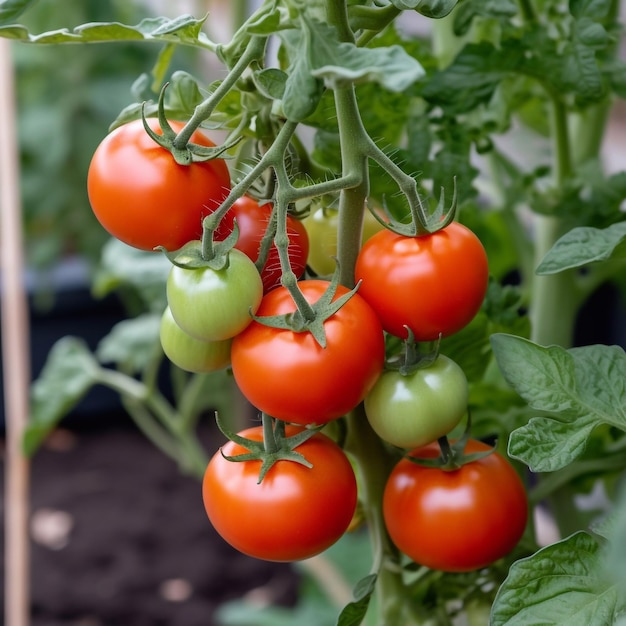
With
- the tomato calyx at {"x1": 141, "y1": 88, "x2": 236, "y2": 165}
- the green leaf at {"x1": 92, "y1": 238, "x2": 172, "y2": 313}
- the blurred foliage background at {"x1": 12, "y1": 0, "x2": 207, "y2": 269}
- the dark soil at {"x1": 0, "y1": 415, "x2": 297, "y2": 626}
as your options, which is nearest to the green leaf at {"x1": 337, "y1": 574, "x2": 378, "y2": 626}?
the tomato calyx at {"x1": 141, "y1": 88, "x2": 236, "y2": 165}

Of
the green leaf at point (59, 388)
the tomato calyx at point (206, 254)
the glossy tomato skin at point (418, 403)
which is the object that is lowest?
the green leaf at point (59, 388)

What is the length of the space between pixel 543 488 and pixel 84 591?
1.30 meters

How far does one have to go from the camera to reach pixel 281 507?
0.43 meters

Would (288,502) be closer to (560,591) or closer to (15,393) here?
(560,591)

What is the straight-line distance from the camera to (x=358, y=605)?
1.48ft

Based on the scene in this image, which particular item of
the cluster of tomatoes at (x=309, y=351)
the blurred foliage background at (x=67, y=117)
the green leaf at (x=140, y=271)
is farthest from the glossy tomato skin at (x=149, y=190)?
the blurred foliage background at (x=67, y=117)

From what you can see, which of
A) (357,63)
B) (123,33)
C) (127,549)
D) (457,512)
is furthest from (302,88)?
(127,549)

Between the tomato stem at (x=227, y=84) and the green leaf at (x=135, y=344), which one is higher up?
the tomato stem at (x=227, y=84)

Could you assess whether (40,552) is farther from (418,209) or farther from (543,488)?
(418,209)

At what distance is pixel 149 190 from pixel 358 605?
0.24m

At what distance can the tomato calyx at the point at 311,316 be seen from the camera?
0.38 m

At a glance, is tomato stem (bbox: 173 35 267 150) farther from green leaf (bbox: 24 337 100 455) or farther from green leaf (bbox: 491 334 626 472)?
green leaf (bbox: 24 337 100 455)

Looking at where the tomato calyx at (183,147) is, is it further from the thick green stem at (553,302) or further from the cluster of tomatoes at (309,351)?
the thick green stem at (553,302)

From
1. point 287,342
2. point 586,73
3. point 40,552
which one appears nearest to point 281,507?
point 287,342
